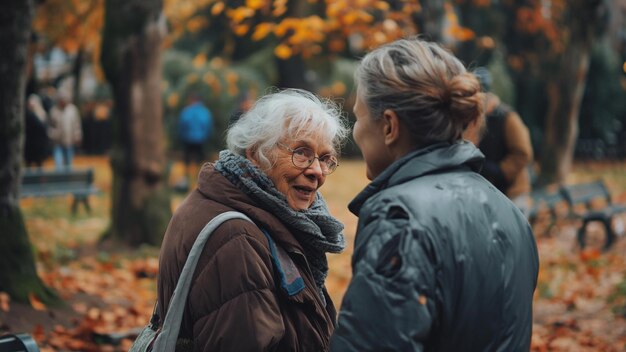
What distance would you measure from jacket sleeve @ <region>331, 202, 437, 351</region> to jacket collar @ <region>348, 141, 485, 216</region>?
5.9 inches

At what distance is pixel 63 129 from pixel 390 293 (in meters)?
19.3

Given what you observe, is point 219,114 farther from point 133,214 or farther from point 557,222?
point 133,214

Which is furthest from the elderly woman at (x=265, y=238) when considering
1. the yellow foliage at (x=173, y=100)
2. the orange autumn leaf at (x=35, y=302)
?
the yellow foliage at (x=173, y=100)

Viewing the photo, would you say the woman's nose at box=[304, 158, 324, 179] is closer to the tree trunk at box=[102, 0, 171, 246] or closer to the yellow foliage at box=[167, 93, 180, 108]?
the tree trunk at box=[102, 0, 171, 246]

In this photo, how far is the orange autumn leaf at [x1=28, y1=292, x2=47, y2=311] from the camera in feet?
23.0

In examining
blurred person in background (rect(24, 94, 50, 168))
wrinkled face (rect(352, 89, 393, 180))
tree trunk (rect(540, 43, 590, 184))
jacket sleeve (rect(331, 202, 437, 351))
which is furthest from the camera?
blurred person in background (rect(24, 94, 50, 168))

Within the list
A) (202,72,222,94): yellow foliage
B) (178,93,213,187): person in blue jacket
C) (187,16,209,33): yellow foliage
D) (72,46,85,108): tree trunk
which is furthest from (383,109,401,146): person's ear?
(72,46,85,108): tree trunk

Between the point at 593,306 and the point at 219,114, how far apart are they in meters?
17.1

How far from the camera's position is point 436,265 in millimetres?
2252

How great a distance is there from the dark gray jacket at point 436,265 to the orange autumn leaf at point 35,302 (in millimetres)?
5139

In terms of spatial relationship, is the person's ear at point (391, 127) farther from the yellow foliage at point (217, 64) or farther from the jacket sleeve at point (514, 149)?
the yellow foliage at point (217, 64)

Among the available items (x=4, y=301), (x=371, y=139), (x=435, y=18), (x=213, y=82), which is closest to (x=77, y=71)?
(x=213, y=82)

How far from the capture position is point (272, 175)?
3436mm

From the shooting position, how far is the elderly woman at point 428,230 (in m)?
2.23
